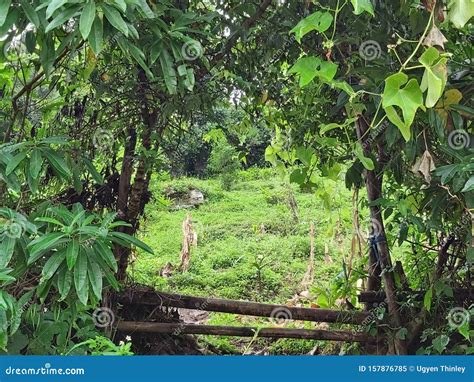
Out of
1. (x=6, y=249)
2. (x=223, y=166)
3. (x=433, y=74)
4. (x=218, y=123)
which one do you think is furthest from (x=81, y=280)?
(x=223, y=166)

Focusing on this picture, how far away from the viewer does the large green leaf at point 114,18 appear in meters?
0.79

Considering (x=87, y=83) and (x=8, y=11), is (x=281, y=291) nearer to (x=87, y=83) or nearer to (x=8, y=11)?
(x=87, y=83)

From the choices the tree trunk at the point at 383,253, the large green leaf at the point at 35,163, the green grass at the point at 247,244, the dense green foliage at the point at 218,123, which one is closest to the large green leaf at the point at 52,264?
the dense green foliage at the point at 218,123

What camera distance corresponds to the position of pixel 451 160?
1273 millimetres

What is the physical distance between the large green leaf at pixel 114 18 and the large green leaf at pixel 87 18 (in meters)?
0.02

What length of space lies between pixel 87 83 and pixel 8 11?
835mm

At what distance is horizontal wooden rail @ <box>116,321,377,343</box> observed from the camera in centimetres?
194

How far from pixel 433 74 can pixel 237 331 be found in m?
1.46

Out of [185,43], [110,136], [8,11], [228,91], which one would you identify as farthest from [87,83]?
[8,11]

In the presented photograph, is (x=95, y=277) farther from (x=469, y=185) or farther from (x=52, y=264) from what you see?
(x=469, y=185)

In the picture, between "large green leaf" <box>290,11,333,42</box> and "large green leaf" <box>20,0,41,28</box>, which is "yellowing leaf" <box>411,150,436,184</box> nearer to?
"large green leaf" <box>290,11,333,42</box>

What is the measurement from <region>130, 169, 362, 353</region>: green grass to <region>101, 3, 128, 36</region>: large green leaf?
1.48 metres

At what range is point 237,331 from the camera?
6.70 feet

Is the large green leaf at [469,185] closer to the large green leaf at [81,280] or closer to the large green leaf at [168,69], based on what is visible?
the large green leaf at [168,69]
